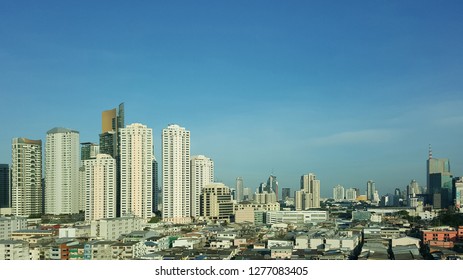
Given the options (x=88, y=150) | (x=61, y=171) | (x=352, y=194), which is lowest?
(x=352, y=194)

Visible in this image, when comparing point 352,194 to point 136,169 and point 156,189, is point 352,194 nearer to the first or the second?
point 156,189

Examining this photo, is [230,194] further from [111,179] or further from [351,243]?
[351,243]

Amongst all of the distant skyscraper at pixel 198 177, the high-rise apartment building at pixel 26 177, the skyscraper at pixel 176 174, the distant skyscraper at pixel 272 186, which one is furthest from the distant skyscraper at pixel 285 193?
the high-rise apartment building at pixel 26 177

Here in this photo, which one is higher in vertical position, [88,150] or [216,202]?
[88,150]

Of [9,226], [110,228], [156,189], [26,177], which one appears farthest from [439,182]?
[26,177]

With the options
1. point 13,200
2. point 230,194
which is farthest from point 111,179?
point 230,194

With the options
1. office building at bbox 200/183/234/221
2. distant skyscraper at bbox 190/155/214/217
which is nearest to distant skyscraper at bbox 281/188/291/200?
office building at bbox 200/183/234/221

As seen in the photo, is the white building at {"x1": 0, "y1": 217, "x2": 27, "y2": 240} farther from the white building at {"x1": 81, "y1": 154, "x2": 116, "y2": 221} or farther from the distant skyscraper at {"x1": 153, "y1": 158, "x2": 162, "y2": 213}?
the distant skyscraper at {"x1": 153, "y1": 158, "x2": 162, "y2": 213}

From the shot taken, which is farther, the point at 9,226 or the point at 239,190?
the point at 239,190
